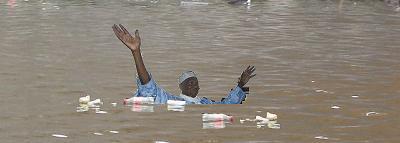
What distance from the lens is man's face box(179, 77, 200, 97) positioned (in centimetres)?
1061

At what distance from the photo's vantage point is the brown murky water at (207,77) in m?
10.4

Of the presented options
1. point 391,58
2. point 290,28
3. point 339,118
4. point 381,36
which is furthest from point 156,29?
point 339,118

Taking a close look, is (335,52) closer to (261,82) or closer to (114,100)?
(261,82)

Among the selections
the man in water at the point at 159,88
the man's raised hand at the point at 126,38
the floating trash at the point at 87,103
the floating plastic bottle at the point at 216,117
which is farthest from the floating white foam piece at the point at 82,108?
the man's raised hand at the point at 126,38

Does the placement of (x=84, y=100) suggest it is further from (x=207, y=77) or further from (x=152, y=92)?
(x=207, y=77)

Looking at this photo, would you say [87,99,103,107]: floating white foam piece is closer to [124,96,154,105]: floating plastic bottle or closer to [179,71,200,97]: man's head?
[124,96,154,105]: floating plastic bottle

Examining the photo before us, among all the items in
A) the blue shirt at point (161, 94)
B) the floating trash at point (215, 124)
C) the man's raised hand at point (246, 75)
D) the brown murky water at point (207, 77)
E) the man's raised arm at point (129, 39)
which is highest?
the man's raised arm at point (129, 39)

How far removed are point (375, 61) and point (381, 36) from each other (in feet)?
27.9

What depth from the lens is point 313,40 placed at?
25953 mm

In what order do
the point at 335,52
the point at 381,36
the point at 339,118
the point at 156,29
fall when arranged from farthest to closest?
1. the point at 156,29
2. the point at 381,36
3. the point at 335,52
4. the point at 339,118

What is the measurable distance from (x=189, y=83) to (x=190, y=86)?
0.13 meters

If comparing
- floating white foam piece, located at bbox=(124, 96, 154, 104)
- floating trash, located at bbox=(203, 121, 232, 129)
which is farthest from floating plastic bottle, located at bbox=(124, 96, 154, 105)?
floating trash, located at bbox=(203, 121, 232, 129)

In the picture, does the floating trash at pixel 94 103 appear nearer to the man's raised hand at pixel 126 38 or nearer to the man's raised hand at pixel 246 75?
the man's raised hand at pixel 246 75

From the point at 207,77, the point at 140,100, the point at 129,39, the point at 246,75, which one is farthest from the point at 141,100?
the point at 207,77
